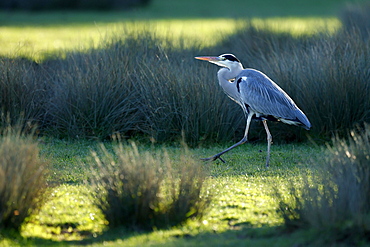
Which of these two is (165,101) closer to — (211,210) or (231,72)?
(231,72)

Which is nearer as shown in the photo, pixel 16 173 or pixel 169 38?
pixel 16 173

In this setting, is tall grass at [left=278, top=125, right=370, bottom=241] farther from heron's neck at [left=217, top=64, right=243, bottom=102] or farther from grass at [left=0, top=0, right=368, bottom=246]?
heron's neck at [left=217, top=64, right=243, bottom=102]

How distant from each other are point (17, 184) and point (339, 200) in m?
2.45

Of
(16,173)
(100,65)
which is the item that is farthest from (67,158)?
(16,173)

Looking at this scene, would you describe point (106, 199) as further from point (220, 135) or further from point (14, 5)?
point (14, 5)

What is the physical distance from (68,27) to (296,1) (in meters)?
18.9

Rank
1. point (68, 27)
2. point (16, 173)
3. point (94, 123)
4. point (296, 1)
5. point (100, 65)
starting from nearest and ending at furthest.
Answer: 1. point (16, 173)
2. point (94, 123)
3. point (100, 65)
4. point (68, 27)
5. point (296, 1)

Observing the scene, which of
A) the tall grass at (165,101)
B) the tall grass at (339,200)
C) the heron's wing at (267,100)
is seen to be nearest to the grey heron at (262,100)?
the heron's wing at (267,100)

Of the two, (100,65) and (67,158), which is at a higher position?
(100,65)

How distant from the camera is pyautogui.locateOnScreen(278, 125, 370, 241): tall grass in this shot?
4.11m

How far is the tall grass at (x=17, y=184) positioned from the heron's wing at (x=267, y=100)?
3.29 metres

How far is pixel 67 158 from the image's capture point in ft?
23.9

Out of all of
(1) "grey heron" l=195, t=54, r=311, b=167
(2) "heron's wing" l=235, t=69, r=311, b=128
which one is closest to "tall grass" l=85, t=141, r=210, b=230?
(1) "grey heron" l=195, t=54, r=311, b=167

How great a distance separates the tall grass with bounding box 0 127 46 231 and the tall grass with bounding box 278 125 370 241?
1.99 m
